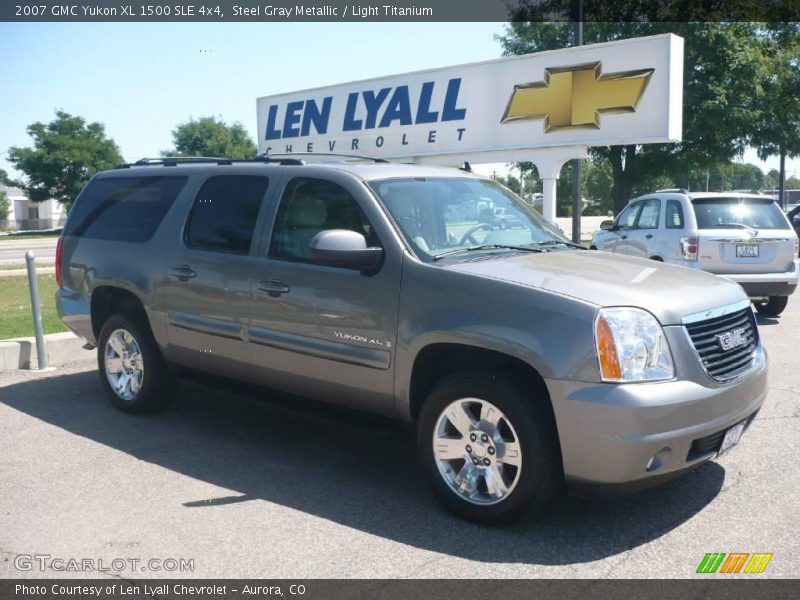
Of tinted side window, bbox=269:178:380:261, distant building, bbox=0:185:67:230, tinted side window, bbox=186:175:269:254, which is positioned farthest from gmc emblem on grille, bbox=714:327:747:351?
distant building, bbox=0:185:67:230

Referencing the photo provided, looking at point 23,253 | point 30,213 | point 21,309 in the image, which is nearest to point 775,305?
point 21,309

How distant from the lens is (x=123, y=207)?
6531 millimetres

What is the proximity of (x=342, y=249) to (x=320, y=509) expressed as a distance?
57.3 inches

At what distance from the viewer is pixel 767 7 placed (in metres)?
31.4

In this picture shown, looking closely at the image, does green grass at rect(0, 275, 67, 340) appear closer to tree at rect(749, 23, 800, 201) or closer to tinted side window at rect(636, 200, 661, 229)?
tinted side window at rect(636, 200, 661, 229)

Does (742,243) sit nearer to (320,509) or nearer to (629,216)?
(629,216)

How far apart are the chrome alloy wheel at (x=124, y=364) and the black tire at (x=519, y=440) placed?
3014 mm

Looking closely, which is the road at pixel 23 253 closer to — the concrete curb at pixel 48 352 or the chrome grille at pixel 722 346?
the concrete curb at pixel 48 352

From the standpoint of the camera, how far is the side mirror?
174 inches


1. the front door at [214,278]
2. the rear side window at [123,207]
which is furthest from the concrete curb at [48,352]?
the front door at [214,278]

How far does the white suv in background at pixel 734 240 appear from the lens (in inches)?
396

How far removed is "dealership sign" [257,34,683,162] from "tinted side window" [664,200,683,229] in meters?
3.40
